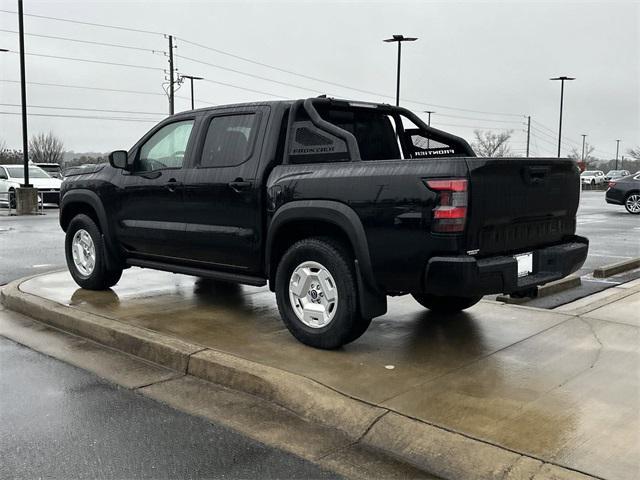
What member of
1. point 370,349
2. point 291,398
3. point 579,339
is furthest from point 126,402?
point 579,339

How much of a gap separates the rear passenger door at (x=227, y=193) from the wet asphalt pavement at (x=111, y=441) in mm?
1537

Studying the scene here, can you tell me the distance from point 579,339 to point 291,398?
2.48 meters

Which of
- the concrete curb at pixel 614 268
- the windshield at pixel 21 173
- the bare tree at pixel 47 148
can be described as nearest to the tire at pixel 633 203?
the concrete curb at pixel 614 268

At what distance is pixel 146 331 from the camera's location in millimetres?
5191

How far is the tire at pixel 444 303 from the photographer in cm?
573

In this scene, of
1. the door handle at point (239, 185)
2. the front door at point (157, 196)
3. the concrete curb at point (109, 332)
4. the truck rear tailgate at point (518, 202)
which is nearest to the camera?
the truck rear tailgate at point (518, 202)

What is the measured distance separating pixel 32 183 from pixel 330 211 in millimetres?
20917

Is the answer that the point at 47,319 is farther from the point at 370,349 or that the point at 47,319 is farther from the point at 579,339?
the point at 579,339

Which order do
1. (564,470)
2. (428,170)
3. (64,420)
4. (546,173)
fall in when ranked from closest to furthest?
(564,470) → (64,420) → (428,170) → (546,173)

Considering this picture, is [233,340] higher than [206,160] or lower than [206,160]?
lower

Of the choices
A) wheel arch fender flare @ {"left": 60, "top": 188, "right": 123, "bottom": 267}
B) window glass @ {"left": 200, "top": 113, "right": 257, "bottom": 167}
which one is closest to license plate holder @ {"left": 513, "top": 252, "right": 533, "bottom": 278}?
window glass @ {"left": 200, "top": 113, "right": 257, "bottom": 167}

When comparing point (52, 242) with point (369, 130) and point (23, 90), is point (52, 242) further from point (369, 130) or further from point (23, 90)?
point (23, 90)

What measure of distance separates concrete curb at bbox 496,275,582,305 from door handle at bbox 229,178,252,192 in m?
2.85

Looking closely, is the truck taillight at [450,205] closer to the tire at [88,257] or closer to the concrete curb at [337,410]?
the concrete curb at [337,410]
